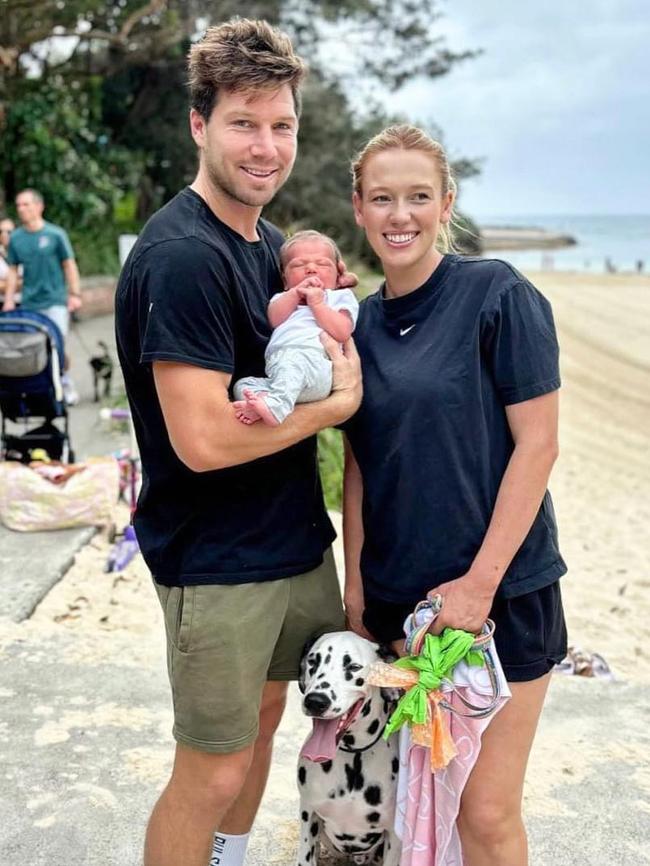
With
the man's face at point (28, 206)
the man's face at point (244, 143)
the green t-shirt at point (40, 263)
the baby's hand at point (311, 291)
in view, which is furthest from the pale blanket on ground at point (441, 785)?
the man's face at point (28, 206)

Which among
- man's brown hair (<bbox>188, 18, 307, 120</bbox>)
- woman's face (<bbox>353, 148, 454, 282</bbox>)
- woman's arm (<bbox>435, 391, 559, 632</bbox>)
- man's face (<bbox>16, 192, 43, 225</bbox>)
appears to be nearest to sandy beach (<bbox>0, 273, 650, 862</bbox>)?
woman's arm (<bbox>435, 391, 559, 632</bbox>)

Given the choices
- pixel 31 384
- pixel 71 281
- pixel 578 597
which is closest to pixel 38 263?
pixel 71 281

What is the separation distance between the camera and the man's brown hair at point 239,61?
2.24 m

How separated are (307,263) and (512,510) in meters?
0.84

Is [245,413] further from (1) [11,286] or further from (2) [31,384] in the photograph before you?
(1) [11,286]

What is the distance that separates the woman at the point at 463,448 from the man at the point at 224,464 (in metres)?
0.16

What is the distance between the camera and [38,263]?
28.5 ft

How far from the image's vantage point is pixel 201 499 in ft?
7.65

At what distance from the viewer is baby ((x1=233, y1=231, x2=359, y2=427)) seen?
2.21 m

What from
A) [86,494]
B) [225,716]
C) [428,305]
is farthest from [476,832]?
[86,494]

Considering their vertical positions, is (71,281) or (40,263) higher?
(40,263)

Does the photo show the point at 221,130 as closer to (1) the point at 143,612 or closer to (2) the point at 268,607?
(2) the point at 268,607

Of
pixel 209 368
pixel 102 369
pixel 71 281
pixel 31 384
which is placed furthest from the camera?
pixel 102 369

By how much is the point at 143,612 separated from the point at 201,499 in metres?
2.93
